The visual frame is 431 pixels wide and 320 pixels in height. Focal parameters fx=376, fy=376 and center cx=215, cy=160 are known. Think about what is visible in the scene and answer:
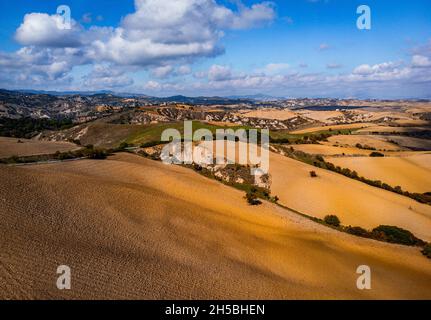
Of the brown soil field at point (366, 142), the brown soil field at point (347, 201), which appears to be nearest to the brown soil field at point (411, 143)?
the brown soil field at point (366, 142)

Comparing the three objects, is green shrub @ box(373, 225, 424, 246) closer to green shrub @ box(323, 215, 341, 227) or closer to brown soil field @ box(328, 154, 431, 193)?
green shrub @ box(323, 215, 341, 227)

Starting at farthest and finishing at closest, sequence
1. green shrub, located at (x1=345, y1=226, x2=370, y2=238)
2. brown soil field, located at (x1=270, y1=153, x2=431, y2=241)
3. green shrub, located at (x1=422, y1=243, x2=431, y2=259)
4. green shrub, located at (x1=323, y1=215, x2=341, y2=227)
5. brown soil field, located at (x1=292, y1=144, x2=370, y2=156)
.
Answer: brown soil field, located at (x1=292, y1=144, x2=370, y2=156)
brown soil field, located at (x1=270, y1=153, x2=431, y2=241)
green shrub, located at (x1=323, y1=215, x2=341, y2=227)
green shrub, located at (x1=345, y1=226, x2=370, y2=238)
green shrub, located at (x1=422, y1=243, x2=431, y2=259)

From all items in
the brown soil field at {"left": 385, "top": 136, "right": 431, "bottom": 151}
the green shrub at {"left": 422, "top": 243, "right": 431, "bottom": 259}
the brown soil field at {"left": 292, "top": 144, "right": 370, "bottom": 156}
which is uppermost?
the brown soil field at {"left": 292, "top": 144, "right": 370, "bottom": 156}

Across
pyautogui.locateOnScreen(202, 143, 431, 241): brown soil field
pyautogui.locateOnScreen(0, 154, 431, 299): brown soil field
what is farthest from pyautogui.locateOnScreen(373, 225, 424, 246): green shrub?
pyautogui.locateOnScreen(202, 143, 431, 241): brown soil field

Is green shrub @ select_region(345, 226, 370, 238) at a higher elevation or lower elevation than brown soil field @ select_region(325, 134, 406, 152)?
lower

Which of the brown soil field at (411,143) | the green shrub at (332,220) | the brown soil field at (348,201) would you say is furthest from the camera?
the brown soil field at (411,143)

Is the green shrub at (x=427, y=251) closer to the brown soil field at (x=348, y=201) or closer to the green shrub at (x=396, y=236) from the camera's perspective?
the green shrub at (x=396, y=236)

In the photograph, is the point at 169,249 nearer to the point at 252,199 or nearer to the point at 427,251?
the point at 252,199
